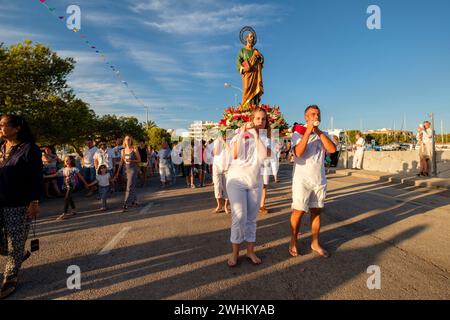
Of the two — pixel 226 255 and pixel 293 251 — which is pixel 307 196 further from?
pixel 226 255

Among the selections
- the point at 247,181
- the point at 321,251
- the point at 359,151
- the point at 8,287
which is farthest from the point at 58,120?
the point at 321,251

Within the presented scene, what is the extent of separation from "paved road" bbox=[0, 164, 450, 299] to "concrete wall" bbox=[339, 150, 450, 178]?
9.46 metres

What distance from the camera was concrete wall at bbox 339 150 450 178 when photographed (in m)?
14.9

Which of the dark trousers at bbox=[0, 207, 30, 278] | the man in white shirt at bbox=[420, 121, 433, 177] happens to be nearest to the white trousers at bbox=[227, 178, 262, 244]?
the dark trousers at bbox=[0, 207, 30, 278]

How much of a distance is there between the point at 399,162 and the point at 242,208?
15446 mm

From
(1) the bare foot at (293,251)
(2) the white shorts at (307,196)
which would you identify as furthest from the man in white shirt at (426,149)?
(1) the bare foot at (293,251)

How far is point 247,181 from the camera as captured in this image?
371 cm

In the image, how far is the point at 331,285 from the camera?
3.05 m

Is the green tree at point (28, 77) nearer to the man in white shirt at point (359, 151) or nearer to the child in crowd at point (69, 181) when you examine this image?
the child in crowd at point (69, 181)

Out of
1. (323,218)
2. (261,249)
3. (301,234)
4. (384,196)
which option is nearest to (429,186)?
(384,196)

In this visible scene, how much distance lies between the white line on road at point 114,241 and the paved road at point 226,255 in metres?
0.02

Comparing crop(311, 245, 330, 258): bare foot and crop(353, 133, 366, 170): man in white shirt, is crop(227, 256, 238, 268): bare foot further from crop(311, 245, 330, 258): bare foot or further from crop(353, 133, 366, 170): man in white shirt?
crop(353, 133, 366, 170): man in white shirt
